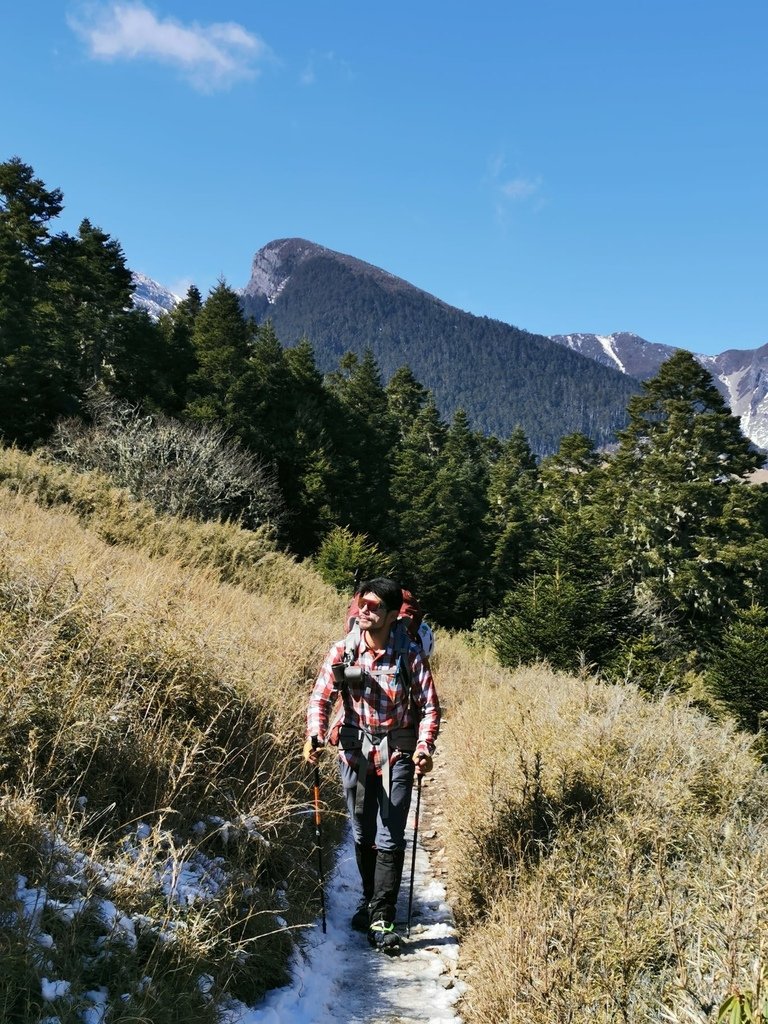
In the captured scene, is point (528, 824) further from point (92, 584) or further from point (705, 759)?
point (92, 584)

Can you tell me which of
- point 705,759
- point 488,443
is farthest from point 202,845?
point 488,443

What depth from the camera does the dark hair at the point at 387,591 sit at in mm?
4125

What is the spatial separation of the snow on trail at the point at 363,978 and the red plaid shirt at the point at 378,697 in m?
1.02

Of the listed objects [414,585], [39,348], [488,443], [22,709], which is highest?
[488,443]

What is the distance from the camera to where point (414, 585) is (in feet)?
135

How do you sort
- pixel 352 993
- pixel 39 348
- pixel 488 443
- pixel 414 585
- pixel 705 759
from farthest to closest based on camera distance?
pixel 488 443 < pixel 414 585 < pixel 39 348 < pixel 705 759 < pixel 352 993

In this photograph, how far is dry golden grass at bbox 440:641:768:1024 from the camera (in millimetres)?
2971

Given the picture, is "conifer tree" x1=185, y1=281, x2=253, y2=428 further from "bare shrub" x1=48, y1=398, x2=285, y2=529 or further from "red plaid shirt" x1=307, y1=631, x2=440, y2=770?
"red plaid shirt" x1=307, y1=631, x2=440, y2=770

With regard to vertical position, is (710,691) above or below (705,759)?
below

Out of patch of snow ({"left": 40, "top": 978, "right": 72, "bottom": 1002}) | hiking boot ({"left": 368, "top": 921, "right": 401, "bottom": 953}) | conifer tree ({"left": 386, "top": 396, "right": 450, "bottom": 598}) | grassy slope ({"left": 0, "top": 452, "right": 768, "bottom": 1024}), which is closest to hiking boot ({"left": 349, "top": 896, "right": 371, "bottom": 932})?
hiking boot ({"left": 368, "top": 921, "right": 401, "bottom": 953})

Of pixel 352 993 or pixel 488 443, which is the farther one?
pixel 488 443

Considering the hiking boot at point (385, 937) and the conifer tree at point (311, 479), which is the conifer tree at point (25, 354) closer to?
the conifer tree at point (311, 479)

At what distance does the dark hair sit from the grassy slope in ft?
4.05

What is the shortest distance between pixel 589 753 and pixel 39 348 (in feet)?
85.6
